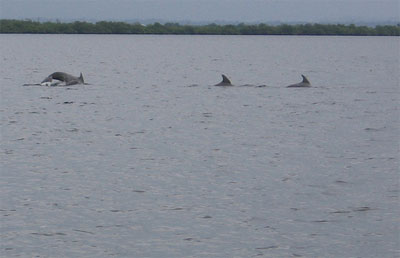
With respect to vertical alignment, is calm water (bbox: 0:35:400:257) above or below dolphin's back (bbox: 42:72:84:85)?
above

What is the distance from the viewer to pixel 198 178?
709 inches

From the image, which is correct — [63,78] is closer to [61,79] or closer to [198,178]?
[61,79]

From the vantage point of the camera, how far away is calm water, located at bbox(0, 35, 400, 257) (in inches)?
530

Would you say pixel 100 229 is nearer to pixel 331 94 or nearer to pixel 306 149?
pixel 306 149

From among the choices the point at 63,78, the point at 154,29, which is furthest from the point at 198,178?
the point at 154,29

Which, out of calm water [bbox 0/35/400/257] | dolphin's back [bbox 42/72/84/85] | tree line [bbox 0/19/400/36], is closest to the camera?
calm water [bbox 0/35/400/257]

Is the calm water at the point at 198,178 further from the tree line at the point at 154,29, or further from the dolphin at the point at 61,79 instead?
the tree line at the point at 154,29

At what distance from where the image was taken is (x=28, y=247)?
1305 centimetres

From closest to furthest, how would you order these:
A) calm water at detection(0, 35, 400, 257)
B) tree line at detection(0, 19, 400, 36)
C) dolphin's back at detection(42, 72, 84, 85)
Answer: calm water at detection(0, 35, 400, 257) → dolphin's back at detection(42, 72, 84, 85) → tree line at detection(0, 19, 400, 36)

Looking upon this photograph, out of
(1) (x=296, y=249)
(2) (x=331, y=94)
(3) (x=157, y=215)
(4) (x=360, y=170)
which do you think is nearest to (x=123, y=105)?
(2) (x=331, y=94)

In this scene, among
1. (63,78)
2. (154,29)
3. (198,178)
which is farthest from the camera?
(154,29)

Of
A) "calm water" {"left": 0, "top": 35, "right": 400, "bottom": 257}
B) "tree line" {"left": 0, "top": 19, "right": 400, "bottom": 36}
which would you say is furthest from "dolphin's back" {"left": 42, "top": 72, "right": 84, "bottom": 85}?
"tree line" {"left": 0, "top": 19, "right": 400, "bottom": 36}

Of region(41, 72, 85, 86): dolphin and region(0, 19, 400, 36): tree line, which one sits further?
region(0, 19, 400, 36): tree line

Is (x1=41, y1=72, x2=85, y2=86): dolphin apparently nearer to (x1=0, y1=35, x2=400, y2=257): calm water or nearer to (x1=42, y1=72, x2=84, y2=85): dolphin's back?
(x1=42, y1=72, x2=84, y2=85): dolphin's back
